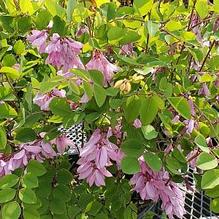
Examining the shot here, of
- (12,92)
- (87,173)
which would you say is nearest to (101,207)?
(87,173)

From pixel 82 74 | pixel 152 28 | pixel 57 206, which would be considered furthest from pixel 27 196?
pixel 152 28

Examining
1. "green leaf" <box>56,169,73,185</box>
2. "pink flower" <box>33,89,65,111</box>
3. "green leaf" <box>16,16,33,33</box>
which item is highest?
"green leaf" <box>16,16,33,33</box>

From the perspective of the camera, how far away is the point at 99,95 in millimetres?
809

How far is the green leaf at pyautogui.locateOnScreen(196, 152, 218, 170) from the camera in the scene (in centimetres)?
81

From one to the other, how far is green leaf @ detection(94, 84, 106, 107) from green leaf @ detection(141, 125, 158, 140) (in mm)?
104

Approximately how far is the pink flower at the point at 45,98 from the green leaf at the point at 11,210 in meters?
0.17

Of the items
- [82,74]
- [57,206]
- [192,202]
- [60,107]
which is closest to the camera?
[82,74]

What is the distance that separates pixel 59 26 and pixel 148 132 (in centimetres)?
23

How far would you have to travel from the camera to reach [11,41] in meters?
1.21

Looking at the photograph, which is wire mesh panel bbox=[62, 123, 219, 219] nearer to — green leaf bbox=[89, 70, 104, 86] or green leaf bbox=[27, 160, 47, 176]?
green leaf bbox=[27, 160, 47, 176]

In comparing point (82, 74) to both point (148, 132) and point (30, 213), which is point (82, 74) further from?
point (30, 213)

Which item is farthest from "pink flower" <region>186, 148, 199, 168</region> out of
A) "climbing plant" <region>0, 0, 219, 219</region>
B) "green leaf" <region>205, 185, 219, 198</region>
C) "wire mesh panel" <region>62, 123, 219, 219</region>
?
"wire mesh panel" <region>62, 123, 219, 219</region>

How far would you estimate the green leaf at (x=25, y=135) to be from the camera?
A: 3.07ft

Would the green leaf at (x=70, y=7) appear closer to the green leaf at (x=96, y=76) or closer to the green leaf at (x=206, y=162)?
the green leaf at (x=96, y=76)
